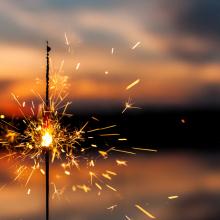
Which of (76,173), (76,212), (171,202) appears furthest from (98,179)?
(76,212)

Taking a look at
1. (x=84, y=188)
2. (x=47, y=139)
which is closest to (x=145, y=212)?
(x=84, y=188)

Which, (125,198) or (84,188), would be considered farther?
(84,188)

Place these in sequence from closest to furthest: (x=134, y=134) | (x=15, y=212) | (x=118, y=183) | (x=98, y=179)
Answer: (x=15, y=212) < (x=118, y=183) < (x=98, y=179) < (x=134, y=134)

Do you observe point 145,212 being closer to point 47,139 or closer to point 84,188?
point 84,188

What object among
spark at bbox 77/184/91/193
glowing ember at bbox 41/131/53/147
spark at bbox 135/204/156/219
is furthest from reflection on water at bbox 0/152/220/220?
glowing ember at bbox 41/131/53/147

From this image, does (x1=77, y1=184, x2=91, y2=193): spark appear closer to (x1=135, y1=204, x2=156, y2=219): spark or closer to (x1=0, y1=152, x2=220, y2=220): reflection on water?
(x1=0, y1=152, x2=220, y2=220): reflection on water

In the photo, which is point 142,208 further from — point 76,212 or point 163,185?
point 163,185

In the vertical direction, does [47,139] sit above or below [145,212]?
below

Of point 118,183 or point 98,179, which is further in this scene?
point 98,179

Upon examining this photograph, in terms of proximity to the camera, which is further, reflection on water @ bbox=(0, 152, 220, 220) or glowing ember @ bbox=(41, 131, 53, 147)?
reflection on water @ bbox=(0, 152, 220, 220)
